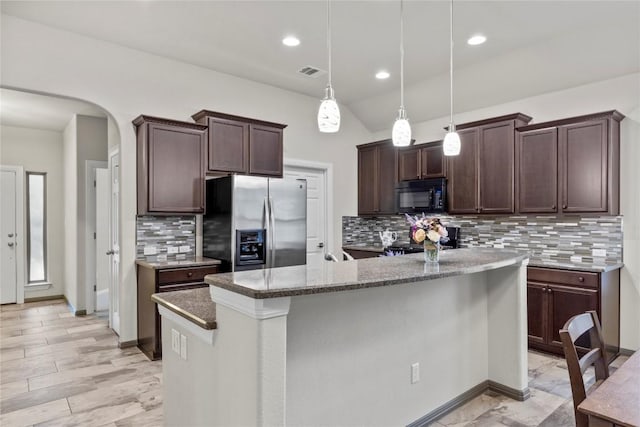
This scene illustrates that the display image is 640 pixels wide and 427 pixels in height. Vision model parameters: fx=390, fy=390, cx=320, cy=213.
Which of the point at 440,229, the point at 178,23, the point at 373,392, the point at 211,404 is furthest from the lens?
the point at 178,23

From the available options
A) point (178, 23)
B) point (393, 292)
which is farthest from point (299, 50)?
point (393, 292)

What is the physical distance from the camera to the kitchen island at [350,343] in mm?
1559

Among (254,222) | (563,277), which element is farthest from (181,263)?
(563,277)

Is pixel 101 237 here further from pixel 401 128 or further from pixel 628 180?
pixel 628 180

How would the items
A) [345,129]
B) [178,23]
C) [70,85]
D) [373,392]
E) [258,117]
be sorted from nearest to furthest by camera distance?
[373,392]
[178,23]
[70,85]
[258,117]
[345,129]

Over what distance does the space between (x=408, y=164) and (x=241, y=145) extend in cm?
236

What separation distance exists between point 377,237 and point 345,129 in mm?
1766

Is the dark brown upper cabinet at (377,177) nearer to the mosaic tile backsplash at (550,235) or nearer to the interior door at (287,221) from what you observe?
the mosaic tile backsplash at (550,235)

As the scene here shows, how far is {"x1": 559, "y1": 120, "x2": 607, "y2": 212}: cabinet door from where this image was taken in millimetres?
3729

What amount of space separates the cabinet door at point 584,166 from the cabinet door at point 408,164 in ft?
5.79

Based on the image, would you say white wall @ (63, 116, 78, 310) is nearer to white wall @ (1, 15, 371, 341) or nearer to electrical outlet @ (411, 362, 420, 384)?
white wall @ (1, 15, 371, 341)

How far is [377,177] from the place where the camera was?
19.1ft

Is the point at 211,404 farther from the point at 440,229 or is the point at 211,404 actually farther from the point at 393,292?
the point at 440,229

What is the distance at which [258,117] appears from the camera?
198 inches
